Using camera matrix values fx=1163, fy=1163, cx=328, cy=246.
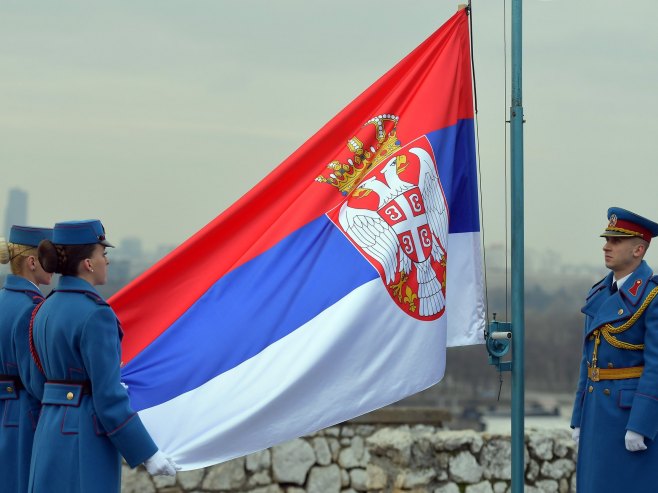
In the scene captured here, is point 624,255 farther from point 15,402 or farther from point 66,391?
point 15,402

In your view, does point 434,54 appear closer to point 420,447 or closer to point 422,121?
point 422,121

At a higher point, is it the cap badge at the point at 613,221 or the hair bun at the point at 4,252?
the cap badge at the point at 613,221

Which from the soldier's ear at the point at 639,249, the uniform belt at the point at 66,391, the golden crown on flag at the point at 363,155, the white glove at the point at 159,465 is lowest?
the white glove at the point at 159,465

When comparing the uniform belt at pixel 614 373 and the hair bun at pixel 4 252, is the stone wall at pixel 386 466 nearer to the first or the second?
the uniform belt at pixel 614 373

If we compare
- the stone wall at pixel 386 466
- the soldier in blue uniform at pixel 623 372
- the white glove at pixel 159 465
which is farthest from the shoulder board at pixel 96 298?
the stone wall at pixel 386 466

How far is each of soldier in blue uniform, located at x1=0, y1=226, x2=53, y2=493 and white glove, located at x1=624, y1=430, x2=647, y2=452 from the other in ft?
7.98

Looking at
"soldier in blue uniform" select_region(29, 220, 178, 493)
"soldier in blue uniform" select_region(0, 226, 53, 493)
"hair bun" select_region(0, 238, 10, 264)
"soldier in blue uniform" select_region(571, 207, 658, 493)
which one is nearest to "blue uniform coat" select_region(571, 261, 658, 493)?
"soldier in blue uniform" select_region(571, 207, 658, 493)

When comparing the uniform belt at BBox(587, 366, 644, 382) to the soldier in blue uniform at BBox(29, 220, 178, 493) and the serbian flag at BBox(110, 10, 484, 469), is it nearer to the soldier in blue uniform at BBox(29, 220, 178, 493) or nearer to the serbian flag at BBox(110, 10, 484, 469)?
the serbian flag at BBox(110, 10, 484, 469)

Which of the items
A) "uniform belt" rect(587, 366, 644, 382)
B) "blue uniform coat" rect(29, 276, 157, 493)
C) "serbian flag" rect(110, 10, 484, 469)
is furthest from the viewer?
"uniform belt" rect(587, 366, 644, 382)

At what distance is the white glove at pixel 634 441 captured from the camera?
4.58 meters

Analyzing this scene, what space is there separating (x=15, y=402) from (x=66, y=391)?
93cm

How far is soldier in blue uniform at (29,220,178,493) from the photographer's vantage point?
162 inches

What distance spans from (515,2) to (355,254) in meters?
1.19

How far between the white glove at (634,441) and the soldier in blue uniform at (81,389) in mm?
1778
